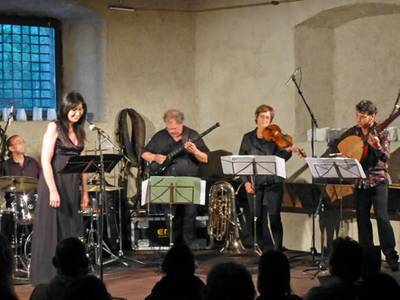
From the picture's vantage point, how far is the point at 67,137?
7133 mm

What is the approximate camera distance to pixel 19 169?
9.80 meters

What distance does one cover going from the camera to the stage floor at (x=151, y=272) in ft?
26.2

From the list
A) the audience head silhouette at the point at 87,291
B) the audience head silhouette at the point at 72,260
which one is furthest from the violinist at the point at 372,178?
the audience head silhouette at the point at 87,291

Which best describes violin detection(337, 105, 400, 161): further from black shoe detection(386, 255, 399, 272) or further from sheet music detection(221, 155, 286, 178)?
black shoe detection(386, 255, 399, 272)

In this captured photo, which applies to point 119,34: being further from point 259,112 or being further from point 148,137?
point 259,112

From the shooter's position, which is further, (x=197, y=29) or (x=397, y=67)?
(x=197, y=29)

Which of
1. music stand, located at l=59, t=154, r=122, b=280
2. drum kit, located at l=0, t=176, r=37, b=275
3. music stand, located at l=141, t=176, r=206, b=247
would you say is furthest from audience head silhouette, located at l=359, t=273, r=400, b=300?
music stand, located at l=141, t=176, r=206, b=247

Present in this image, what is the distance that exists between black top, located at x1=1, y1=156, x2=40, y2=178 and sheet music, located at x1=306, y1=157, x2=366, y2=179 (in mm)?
3328

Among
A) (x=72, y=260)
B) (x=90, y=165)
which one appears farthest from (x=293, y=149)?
(x=72, y=260)

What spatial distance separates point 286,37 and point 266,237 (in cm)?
252

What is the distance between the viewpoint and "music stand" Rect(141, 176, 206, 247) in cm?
914

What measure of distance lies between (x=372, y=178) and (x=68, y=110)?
10.7 feet

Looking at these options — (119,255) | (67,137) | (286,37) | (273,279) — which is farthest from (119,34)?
(273,279)

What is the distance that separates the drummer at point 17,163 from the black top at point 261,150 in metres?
2.45
